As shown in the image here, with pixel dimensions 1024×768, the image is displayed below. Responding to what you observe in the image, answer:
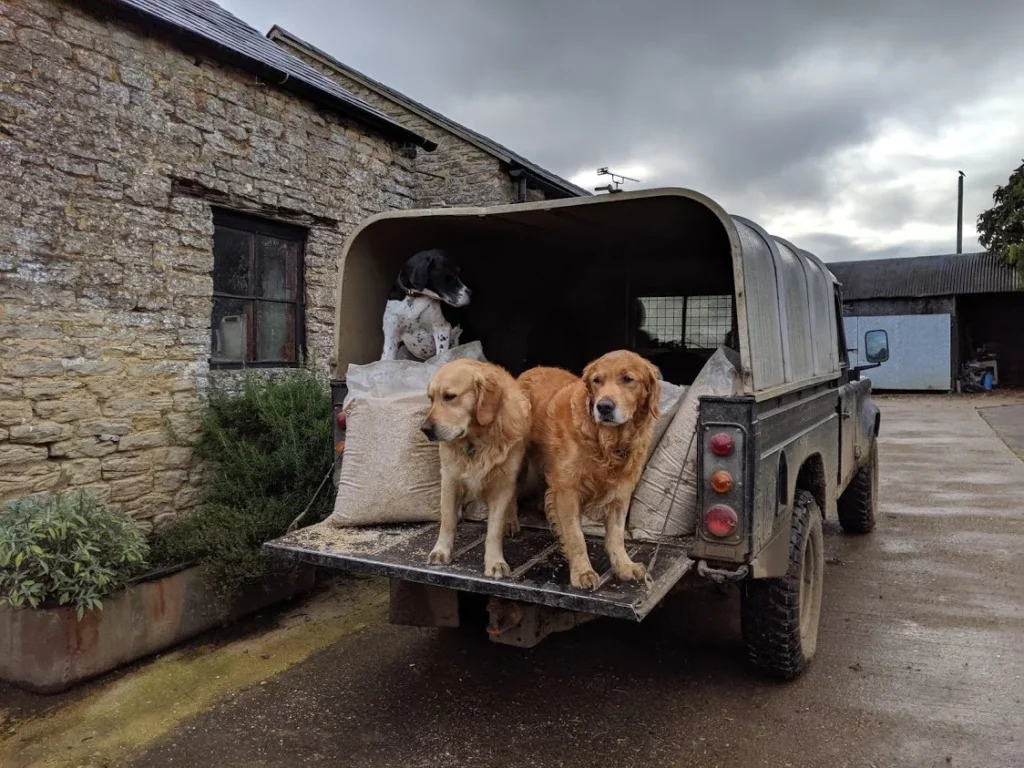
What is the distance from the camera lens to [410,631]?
4.63m

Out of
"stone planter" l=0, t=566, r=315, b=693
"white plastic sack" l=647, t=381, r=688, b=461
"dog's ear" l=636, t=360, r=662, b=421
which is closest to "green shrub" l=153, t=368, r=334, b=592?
"stone planter" l=0, t=566, r=315, b=693

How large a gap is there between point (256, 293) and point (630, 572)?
493 cm

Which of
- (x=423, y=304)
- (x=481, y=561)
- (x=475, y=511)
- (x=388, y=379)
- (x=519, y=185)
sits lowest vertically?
(x=481, y=561)

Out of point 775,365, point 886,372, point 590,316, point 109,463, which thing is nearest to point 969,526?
point 590,316

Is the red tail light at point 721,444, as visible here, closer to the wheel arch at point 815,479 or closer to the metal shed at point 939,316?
the wheel arch at point 815,479

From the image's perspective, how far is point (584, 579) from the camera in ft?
9.22

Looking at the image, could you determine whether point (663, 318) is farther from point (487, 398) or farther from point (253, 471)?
point (487, 398)

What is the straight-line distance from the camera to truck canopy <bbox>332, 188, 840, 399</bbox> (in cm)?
364

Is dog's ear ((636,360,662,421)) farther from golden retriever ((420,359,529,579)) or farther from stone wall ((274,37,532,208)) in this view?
stone wall ((274,37,532,208))

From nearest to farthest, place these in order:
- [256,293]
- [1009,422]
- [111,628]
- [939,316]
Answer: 1. [111,628]
2. [256,293]
3. [1009,422]
4. [939,316]

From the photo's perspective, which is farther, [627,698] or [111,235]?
[111,235]

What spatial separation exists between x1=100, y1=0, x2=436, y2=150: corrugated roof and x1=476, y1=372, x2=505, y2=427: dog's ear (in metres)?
4.36

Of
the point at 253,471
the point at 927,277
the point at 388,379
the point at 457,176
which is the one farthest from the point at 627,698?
the point at 927,277

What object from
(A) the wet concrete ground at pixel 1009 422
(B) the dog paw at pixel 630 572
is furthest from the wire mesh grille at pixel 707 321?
(A) the wet concrete ground at pixel 1009 422
